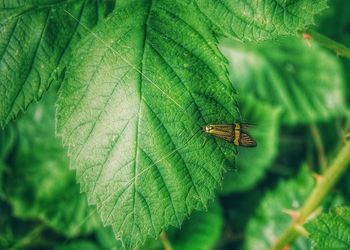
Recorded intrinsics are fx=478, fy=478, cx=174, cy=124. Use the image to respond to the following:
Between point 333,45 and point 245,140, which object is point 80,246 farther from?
point 333,45

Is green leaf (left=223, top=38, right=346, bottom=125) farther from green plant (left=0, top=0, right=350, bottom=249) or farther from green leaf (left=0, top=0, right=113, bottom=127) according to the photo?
green leaf (left=0, top=0, right=113, bottom=127)

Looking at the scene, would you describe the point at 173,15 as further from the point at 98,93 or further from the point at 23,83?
the point at 23,83

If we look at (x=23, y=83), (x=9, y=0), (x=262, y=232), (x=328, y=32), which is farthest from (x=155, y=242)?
(x=328, y=32)

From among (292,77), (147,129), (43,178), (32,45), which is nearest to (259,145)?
(292,77)

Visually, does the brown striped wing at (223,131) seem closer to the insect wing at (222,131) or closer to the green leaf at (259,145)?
the insect wing at (222,131)

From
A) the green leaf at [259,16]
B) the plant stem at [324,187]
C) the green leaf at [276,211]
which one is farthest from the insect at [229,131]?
the green leaf at [276,211]

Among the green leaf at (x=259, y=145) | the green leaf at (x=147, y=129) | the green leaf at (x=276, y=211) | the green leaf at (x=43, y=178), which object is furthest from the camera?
the green leaf at (x=259, y=145)

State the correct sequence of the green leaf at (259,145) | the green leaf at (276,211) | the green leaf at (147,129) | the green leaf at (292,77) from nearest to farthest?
the green leaf at (147,129)
the green leaf at (276,211)
the green leaf at (259,145)
the green leaf at (292,77)
